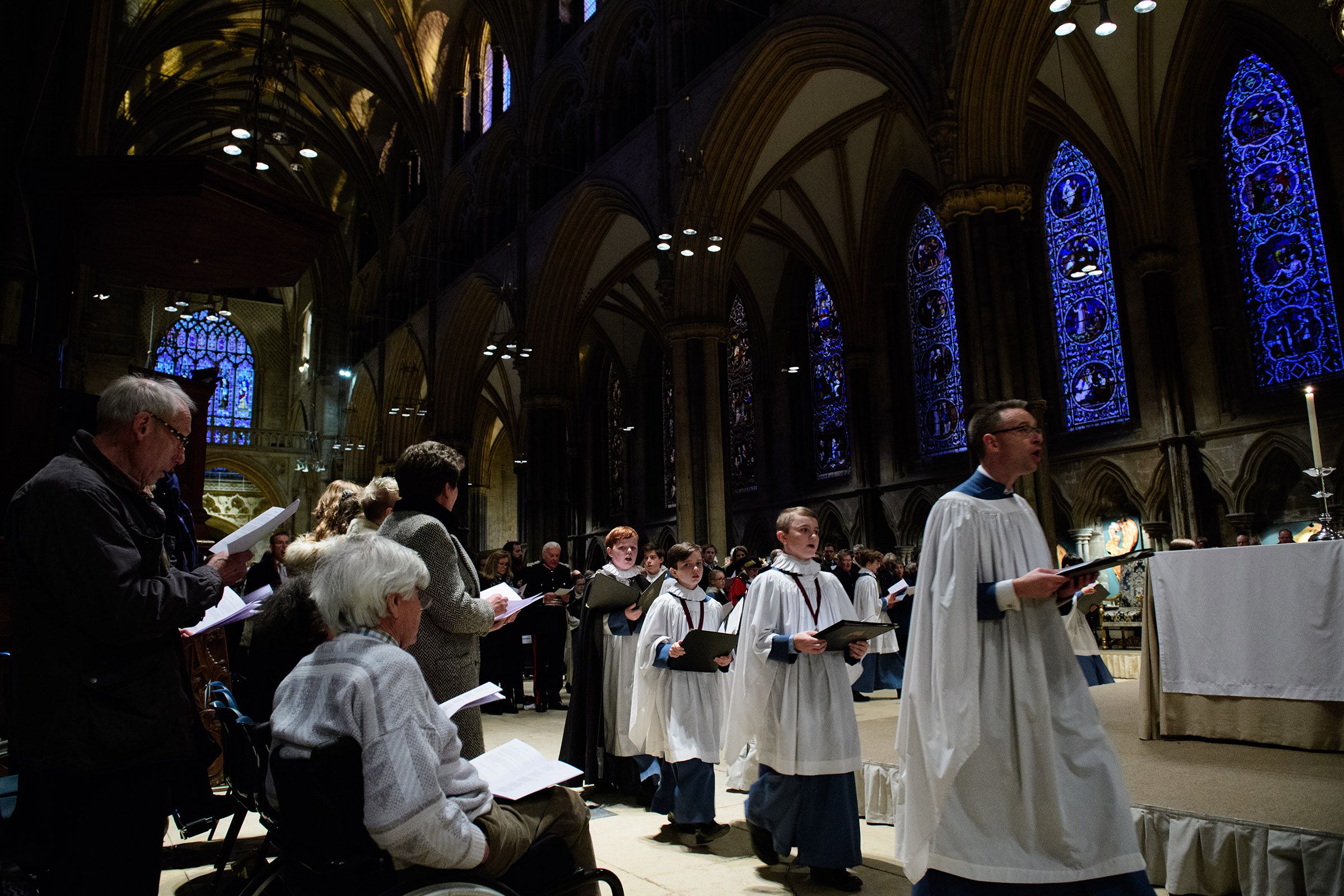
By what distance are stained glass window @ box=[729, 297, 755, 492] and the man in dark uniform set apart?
11.2 metres

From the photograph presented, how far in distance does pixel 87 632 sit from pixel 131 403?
1.92ft

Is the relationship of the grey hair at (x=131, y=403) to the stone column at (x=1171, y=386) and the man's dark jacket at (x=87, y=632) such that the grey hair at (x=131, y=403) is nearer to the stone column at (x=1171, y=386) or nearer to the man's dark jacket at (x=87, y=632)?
the man's dark jacket at (x=87, y=632)

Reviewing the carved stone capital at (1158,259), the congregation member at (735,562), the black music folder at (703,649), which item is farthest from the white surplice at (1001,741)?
the carved stone capital at (1158,259)

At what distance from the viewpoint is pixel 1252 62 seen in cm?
1304

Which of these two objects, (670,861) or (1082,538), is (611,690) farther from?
(1082,538)

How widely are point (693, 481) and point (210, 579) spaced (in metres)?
11.5

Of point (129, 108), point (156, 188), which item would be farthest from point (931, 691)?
point (129, 108)

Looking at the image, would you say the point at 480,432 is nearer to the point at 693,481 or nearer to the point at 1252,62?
the point at 693,481

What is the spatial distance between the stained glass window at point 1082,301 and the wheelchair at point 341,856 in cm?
1437

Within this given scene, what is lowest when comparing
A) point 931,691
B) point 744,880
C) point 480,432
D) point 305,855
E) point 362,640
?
point 744,880

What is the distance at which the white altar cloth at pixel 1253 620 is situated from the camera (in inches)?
169

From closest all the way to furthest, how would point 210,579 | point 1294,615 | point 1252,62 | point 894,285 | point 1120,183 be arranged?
point 210,579 < point 1294,615 < point 1252,62 < point 1120,183 < point 894,285

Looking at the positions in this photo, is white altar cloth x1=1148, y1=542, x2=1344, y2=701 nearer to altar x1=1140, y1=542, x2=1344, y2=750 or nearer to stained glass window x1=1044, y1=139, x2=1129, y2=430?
altar x1=1140, y1=542, x2=1344, y2=750

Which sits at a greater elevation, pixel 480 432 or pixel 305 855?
pixel 480 432
